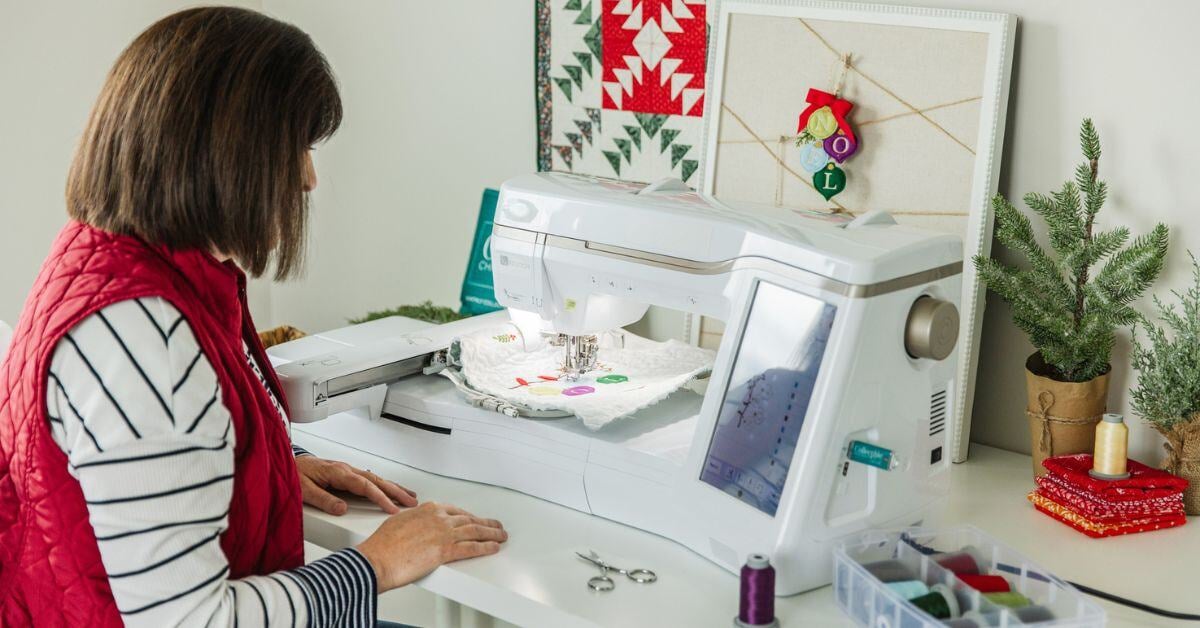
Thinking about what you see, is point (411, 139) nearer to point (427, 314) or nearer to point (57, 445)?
point (427, 314)

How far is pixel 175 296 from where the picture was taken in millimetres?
1042

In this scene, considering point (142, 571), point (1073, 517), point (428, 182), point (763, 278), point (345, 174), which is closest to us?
point (142, 571)

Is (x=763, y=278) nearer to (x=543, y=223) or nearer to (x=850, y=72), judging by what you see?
(x=543, y=223)

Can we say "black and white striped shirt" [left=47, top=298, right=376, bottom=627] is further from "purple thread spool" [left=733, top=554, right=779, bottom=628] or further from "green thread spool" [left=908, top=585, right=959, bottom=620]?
"green thread spool" [left=908, top=585, right=959, bottom=620]

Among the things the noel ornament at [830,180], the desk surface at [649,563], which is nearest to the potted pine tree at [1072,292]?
the desk surface at [649,563]

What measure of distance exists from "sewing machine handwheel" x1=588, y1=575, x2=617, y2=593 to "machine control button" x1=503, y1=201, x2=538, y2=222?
466 mm

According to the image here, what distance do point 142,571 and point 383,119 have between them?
156 cm

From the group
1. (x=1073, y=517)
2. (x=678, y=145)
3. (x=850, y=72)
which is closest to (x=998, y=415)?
(x=1073, y=517)

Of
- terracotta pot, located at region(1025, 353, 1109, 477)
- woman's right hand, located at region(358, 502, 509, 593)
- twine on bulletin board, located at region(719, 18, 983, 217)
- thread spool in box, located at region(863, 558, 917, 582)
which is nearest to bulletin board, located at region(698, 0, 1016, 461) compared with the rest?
twine on bulletin board, located at region(719, 18, 983, 217)

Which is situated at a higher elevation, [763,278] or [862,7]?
[862,7]

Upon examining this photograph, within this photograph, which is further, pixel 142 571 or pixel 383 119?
pixel 383 119

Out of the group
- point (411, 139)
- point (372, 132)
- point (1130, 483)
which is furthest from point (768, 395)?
point (372, 132)

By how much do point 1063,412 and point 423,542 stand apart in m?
0.83

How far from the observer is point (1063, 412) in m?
1.47
